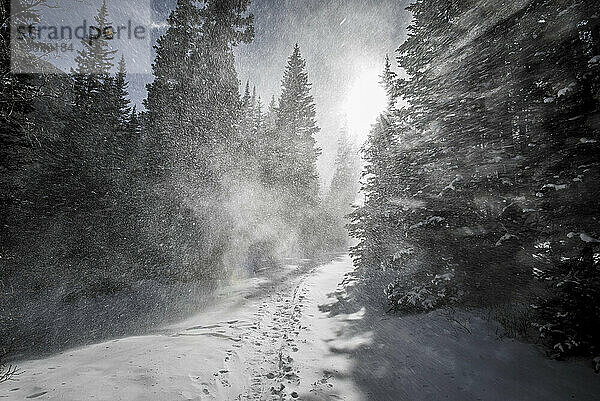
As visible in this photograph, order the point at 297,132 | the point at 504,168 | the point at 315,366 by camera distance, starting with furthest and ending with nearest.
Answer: the point at 297,132 < the point at 504,168 < the point at 315,366

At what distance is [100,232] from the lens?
1524 centimetres

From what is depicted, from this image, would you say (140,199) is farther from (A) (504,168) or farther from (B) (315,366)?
(A) (504,168)

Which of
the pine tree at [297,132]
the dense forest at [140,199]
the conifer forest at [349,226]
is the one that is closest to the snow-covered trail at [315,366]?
the conifer forest at [349,226]

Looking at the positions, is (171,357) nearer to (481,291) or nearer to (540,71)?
(481,291)

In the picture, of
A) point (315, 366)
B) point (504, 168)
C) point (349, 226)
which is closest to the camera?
point (315, 366)

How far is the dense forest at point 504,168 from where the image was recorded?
5637 millimetres

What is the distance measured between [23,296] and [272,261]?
15.0 meters

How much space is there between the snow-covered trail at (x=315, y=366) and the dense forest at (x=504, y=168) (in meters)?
0.81

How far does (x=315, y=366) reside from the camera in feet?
20.2

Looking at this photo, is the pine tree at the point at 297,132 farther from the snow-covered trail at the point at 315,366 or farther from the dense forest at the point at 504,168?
the snow-covered trail at the point at 315,366

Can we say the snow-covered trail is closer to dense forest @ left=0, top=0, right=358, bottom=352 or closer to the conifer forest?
the conifer forest

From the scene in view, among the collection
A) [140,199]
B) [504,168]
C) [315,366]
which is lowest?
[315,366]

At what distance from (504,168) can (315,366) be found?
718cm

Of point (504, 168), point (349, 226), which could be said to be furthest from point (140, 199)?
point (504, 168)
